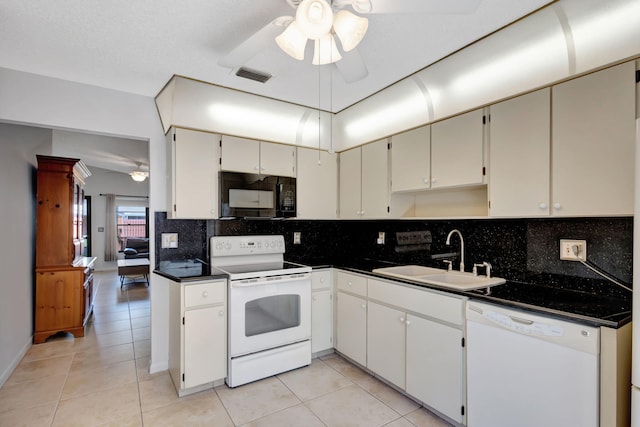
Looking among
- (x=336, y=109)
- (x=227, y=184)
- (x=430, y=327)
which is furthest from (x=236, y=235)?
(x=430, y=327)

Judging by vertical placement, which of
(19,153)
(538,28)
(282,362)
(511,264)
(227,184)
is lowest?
(282,362)

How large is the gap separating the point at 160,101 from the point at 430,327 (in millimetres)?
2756

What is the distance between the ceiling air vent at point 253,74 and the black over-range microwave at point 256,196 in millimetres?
795

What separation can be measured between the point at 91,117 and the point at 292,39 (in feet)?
6.69

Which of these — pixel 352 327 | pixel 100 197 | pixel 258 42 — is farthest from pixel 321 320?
pixel 100 197

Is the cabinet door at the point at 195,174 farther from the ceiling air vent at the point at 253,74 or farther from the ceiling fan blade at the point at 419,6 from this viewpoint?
the ceiling fan blade at the point at 419,6

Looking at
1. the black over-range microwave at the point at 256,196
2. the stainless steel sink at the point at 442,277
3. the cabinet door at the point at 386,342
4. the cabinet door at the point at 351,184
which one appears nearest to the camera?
the stainless steel sink at the point at 442,277

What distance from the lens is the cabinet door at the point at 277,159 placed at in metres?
2.96

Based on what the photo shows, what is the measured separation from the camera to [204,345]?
2396 mm

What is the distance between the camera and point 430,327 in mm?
2082

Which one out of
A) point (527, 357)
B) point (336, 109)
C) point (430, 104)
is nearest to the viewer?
point (527, 357)

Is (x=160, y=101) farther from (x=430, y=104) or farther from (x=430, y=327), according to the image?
(x=430, y=327)

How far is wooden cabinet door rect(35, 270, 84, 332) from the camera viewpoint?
340cm

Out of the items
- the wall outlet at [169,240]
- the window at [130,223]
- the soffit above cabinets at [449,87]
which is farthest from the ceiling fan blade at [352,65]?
the window at [130,223]
